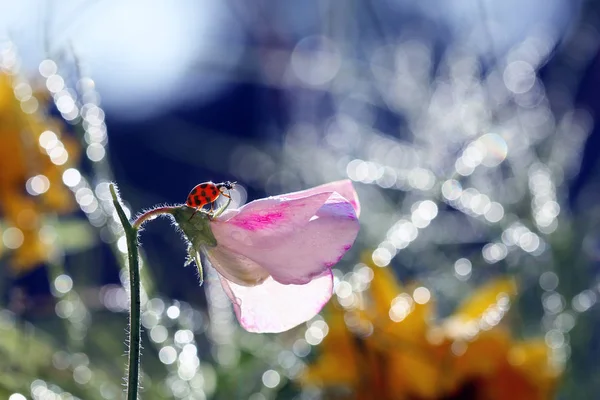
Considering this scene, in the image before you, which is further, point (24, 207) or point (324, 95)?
point (324, 95)

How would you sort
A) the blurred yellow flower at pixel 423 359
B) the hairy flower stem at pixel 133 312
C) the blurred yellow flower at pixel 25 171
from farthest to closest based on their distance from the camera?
the blurred yellow flower at pixel 25 171 → the blurred yellow flower at pixel 423 359 → the hairy flower stem at pixel 133 312

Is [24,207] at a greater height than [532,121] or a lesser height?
greater

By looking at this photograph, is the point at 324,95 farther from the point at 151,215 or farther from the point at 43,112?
the point at 151,215

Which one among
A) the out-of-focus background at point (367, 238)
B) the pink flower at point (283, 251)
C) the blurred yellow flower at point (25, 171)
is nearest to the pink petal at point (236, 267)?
the pink flower at point (283, 251)

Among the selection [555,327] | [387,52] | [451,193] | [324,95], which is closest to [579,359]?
[555,327]

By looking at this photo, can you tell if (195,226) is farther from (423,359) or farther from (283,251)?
(423,359)

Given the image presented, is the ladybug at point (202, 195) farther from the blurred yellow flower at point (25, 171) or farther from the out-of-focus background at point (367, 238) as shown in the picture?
the blurred yellow flower at point (25, 171)
